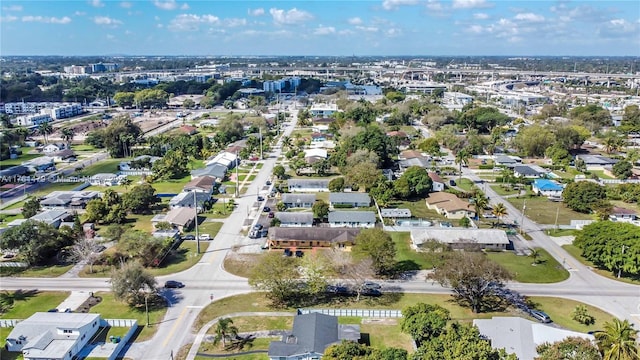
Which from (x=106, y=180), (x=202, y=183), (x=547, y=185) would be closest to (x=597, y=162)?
(x=547, y=185)

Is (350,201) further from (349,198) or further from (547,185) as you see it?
(547,185)

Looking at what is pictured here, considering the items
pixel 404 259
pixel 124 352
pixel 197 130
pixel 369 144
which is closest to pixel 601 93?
pixel 369 144

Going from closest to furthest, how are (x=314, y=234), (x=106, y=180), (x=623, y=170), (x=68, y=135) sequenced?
(x=314, y=234)
(x=106, y=180)
(x=623, y=170)
(x=68, y=135)

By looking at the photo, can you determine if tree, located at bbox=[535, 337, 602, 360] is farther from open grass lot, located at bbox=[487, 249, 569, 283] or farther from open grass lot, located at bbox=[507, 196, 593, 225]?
open grass lot, located at bbox=[507, 196, 593, 225]

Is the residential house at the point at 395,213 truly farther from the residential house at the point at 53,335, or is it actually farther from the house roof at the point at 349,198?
the residential house at the point at 53,335

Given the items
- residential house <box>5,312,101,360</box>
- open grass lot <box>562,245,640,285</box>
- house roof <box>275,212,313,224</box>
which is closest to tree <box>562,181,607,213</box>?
open grass lot <box>562,245,640,285</box>

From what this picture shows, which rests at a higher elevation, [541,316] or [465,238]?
[465,238]

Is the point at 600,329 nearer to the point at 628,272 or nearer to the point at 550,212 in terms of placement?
the point at 628,272
